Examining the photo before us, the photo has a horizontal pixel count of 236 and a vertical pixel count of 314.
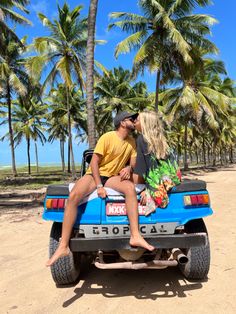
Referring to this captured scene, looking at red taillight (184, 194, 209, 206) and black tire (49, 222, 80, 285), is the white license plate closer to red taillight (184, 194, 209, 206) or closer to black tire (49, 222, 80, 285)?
red taillight (184, 194, 209, 206)

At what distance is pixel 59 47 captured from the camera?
77.7ft

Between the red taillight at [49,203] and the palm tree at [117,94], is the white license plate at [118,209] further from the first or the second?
the palm tree at [117,94]

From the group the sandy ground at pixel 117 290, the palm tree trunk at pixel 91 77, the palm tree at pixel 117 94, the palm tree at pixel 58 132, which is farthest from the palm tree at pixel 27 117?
the sandy ground at pixel 117 290

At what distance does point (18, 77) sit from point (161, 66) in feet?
42.1

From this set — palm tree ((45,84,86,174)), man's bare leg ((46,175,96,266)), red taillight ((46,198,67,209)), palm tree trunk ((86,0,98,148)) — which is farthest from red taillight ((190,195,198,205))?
palm tree ((45,84,86,174))

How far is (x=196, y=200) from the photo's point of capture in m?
3.68

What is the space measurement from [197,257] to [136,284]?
0.81 metres

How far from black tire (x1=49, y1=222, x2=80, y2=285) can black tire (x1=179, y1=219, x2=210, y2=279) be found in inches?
52.2

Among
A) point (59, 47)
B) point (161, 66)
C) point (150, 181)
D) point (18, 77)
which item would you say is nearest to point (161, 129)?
point (150, 181)

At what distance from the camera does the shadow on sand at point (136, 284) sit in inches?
149

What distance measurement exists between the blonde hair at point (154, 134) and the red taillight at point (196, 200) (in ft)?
1.73

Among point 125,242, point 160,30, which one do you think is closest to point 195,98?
point 160,30

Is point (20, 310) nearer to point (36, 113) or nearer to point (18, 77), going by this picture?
point (18, 77)

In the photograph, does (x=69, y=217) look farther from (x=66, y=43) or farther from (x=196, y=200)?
(x=66, y=43)
